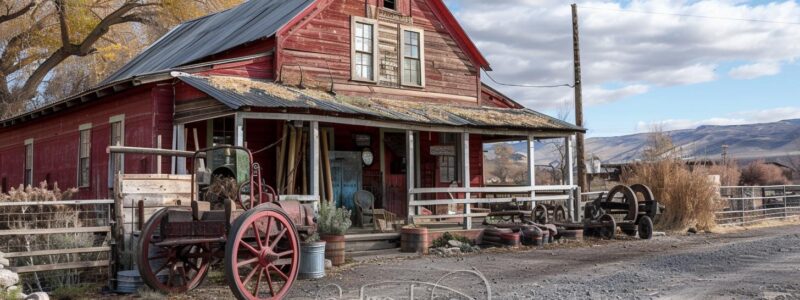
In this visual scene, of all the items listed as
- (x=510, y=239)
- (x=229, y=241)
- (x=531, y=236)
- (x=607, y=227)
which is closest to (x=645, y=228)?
(x=607, y=227)

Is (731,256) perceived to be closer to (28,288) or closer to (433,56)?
(433,56)

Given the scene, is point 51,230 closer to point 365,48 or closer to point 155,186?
point 155,186

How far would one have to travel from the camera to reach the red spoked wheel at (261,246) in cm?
748

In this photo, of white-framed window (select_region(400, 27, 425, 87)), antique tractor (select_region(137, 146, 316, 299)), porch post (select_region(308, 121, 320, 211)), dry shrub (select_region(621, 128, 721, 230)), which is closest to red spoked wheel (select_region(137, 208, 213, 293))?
antique tractor (select_region(137, 146, 316, 299))

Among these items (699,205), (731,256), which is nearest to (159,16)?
(699,205)

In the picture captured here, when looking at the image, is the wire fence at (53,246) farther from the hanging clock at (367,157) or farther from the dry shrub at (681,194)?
the dry shrub at (681,194)

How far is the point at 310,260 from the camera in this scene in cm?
1014

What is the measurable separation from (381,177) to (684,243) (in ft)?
23.2

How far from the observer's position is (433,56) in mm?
18312

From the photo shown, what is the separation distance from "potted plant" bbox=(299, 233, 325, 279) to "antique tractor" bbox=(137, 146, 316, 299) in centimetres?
68

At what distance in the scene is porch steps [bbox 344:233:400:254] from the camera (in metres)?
13.0

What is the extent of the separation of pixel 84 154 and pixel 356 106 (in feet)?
24.0

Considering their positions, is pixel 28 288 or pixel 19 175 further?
pixel 19 175

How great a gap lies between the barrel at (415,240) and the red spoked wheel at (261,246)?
17.4ft
